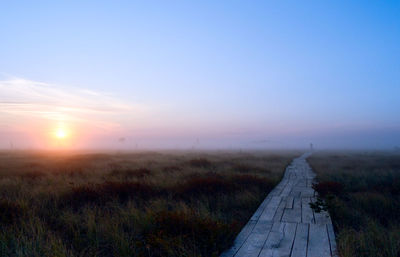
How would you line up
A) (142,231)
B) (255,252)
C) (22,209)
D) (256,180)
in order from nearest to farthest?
(255,252) → (142,231) → (22,209) → (256,180)

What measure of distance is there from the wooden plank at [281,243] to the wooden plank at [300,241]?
70mm

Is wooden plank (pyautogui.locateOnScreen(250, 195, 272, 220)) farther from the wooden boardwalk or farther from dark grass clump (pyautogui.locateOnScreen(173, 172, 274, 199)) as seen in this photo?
dark grass clump (pyautogui.locateOnScreen(173, 172, 274, 199))

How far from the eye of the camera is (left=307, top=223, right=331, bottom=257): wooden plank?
343 cm

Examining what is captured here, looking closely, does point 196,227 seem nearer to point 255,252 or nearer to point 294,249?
point 255,252

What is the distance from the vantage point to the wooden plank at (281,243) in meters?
3.42

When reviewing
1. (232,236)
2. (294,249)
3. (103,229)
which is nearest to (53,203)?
(103,229)

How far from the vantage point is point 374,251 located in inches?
137

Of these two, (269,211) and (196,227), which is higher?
(196,227)

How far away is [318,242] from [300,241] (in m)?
0.28

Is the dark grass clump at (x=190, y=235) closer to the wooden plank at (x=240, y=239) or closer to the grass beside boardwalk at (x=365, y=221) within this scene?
the wooden plank at (x=240, y=239)

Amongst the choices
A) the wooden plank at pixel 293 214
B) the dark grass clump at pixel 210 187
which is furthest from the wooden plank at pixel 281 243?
the dark grass clump at pixel 210 187

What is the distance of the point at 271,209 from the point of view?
607 centimetres

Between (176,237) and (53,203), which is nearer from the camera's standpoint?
(176,237)

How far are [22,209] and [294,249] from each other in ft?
20.2
